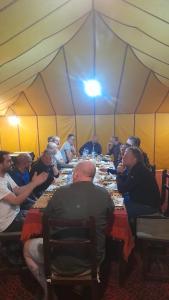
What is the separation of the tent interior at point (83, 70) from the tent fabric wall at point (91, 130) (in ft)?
0.11

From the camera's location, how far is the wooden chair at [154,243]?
2.60 m

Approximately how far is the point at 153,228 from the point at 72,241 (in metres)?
1.19

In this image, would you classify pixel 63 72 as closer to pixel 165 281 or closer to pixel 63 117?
pixel 63 117

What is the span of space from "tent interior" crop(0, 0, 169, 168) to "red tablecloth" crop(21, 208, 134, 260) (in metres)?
2.55

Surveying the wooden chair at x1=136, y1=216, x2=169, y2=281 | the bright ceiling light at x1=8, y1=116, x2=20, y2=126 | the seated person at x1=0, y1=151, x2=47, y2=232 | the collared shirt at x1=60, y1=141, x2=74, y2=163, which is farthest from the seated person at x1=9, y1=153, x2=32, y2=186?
the bright ceiling light at x1=8, y1=116, x2=20, y2=126

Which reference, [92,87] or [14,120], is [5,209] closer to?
[92,87]

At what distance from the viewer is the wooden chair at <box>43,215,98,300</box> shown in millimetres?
1887

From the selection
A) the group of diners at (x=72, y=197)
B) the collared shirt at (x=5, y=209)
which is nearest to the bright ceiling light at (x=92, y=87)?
the group of diners at (x=72, y=197)

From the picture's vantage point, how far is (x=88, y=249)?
76.8 inches

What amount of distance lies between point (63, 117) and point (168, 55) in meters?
5.03

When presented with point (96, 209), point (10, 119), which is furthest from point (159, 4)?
point (10, 119)

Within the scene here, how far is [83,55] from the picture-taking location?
22.2 feet

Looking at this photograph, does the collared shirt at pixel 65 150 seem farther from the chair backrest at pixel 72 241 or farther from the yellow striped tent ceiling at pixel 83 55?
the chair backrest at pixel 72 241

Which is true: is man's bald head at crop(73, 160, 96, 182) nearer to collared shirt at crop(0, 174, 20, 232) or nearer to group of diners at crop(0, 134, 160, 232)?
group of diners at crop(0, 134, 160, 232)
